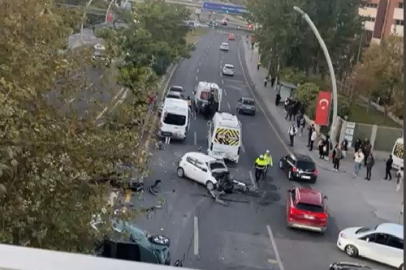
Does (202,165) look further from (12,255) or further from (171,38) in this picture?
(12,255)

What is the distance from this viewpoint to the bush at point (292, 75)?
33.9 feet

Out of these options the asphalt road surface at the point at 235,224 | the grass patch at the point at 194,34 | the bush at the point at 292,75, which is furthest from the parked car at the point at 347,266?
the grass patch at the point at 194,34

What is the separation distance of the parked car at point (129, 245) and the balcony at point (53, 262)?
2.86 feet

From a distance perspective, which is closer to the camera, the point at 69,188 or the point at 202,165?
the point at 69,188

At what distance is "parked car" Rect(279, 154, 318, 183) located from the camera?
6547 millimetres

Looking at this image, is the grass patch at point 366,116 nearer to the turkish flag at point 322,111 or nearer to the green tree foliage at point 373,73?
the green tree foliage at point 373,73

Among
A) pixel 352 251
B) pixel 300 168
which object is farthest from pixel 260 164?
pixel 352 251

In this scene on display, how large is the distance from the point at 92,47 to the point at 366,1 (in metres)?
8.70

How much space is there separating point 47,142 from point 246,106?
838cm

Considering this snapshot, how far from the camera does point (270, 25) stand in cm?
1121

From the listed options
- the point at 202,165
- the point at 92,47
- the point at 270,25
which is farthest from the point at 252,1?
the point at 92,47

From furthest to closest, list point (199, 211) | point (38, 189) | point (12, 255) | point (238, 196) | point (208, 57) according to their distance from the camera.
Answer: point (208, 57) < point (238, 196) < point (199, 211) < point (38, 189) < point (12, 255)

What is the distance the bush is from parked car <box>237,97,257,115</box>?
763 mm

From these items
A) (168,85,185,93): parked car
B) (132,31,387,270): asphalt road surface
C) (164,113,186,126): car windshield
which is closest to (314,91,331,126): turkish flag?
(132,31,387,270): asphalt road surface
